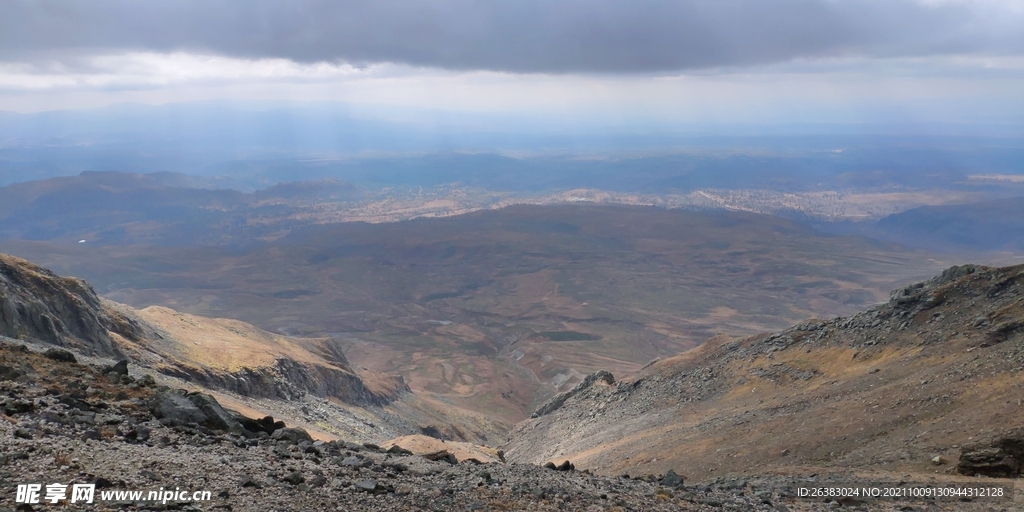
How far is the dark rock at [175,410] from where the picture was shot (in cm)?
1641

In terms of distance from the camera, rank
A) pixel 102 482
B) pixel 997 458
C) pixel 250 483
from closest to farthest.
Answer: pixel 102 482
pixel 250 483
pixel 997 458

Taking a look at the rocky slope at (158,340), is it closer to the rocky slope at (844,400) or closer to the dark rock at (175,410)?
the rocky slope at (844,400)

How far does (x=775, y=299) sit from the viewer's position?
642 ft

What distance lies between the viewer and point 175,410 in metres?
16.8

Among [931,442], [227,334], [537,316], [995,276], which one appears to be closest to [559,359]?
[537,316]

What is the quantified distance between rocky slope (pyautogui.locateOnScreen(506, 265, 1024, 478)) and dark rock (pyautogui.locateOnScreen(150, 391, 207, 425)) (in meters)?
18.8

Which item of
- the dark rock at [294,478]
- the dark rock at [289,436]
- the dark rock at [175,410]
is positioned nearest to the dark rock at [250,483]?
the dark rock at [294,478]

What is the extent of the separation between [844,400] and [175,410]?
86.9ft

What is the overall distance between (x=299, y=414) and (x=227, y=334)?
2137 centimetres

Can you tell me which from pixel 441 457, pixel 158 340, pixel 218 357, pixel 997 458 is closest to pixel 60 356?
pixel 441 457

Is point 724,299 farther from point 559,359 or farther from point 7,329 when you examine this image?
point 7,329

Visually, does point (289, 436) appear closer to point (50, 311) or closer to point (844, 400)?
point (844, 400)

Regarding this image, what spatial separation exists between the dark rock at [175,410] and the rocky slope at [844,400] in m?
18.8

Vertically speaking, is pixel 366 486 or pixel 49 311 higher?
pixel 366 486
